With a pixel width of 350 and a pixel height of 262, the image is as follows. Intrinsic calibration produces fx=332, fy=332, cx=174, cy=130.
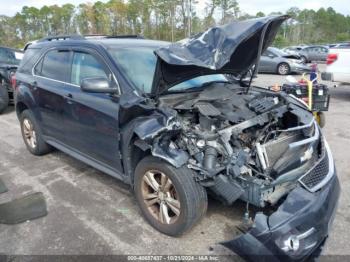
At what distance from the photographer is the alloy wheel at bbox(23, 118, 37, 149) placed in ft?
17.0

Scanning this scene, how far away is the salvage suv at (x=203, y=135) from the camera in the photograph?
97.0 inches

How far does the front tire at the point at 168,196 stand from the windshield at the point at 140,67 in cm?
86

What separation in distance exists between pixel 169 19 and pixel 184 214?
120 feet

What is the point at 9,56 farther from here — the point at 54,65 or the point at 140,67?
the point at 140,67

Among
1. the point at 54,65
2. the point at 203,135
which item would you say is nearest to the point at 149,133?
the point at 203,135

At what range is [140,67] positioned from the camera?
3.61m

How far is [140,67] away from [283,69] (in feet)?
47.1

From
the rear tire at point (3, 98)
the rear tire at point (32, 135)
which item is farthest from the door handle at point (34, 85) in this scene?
the rear tire at point (3, 98)

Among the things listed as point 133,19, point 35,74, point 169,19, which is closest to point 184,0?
point 169,19

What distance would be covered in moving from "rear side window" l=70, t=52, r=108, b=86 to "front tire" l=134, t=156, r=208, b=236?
3.86 ft

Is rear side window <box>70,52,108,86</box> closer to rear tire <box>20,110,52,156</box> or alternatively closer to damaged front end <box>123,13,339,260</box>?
damaged front end <box>123,13,339,260</box>

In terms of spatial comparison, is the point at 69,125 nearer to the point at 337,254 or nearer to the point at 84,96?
the point at 84,96

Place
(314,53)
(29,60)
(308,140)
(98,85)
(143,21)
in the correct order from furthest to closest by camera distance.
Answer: (143,21), (314,53), (29,60), (98,85), (308,140)

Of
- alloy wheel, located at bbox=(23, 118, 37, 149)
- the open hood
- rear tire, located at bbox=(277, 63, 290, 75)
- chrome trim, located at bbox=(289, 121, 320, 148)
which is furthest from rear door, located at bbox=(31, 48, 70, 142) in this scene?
rear tire, located at bbox=(277, 63, 290, 75)
